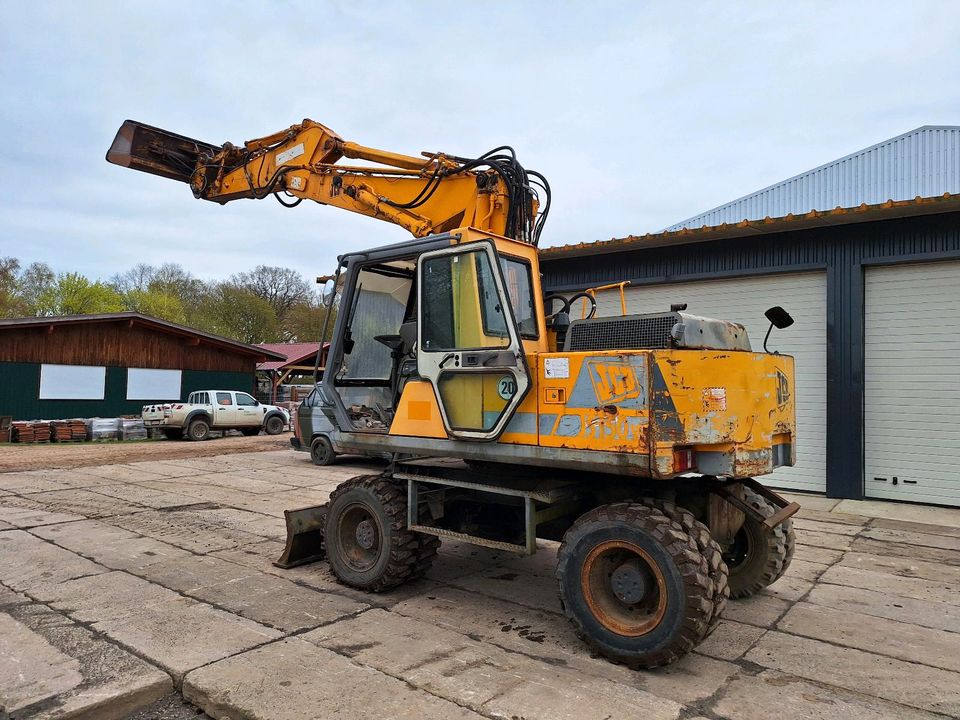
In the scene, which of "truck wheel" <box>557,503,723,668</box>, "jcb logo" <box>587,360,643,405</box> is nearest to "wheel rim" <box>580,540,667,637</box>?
"truck wheel" <box>557,503,723,668</box>

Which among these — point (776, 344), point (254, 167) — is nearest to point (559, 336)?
point (254, 167)

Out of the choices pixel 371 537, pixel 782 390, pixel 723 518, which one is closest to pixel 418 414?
pixel 371 537

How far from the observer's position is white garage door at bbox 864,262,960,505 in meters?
8.98

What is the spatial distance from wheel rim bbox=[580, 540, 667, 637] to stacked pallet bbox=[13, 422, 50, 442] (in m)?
19.7

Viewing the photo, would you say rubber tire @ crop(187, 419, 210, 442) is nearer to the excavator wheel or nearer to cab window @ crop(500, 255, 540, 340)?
the excavator wheel

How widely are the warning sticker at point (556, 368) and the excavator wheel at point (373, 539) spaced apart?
181 cm

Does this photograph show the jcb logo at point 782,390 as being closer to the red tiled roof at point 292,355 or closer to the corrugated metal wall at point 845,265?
the corrugated metal wall at point 845,265

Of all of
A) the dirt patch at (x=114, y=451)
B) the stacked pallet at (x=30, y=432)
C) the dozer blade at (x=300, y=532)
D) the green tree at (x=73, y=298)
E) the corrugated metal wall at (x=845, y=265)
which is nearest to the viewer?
the dozer blade at (x=300, y=532)

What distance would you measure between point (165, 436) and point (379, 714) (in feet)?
66.0

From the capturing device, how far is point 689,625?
369 cm

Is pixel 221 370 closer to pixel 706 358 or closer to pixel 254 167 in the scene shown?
pixel 254 167

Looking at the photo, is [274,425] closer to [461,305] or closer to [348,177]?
[348,177]

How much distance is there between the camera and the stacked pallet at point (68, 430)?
750 inches

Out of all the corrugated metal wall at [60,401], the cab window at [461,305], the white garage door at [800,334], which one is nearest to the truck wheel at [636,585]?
the cab window at [461,305]
